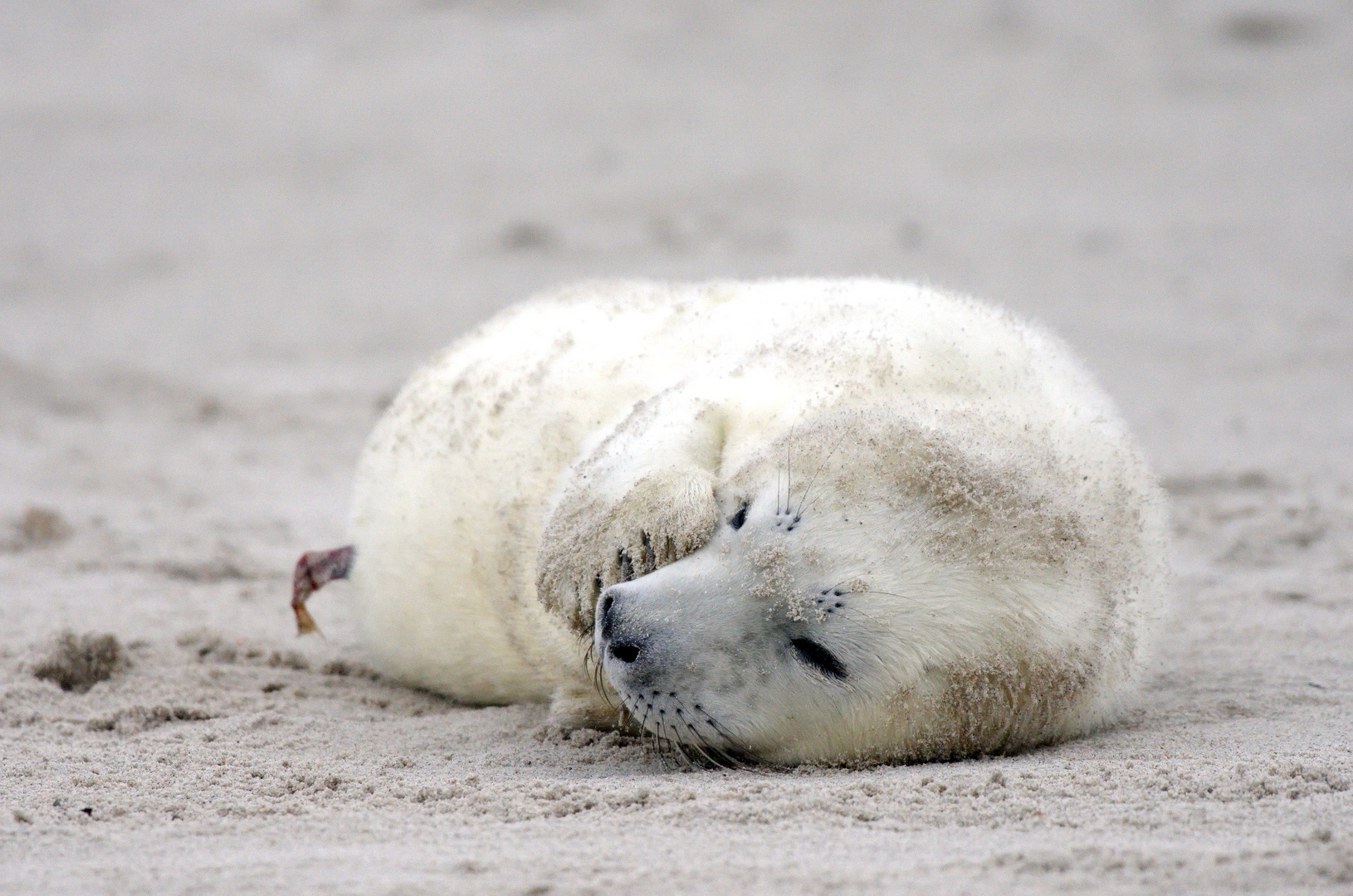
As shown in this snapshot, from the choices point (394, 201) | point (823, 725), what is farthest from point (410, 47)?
point (823, 725)

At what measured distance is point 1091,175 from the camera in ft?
27.3

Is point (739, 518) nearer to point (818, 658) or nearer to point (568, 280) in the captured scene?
point (818, 658)

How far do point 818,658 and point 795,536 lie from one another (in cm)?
22

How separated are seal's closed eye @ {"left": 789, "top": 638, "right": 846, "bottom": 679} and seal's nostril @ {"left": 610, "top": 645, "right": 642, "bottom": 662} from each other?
27cm

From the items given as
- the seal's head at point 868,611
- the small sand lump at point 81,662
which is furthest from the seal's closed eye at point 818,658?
the small sand lump at point 81,662

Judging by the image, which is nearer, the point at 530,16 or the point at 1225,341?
the point at 1225,341

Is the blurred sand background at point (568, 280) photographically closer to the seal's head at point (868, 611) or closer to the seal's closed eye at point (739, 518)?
the seal's head at point (868, 611)

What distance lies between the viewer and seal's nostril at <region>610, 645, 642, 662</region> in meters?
2.46

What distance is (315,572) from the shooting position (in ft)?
11.5

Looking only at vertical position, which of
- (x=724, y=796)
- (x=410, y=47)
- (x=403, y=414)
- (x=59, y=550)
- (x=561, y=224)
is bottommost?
(x=724, y=796)

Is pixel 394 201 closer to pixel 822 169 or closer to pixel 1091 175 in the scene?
pixel 822 169

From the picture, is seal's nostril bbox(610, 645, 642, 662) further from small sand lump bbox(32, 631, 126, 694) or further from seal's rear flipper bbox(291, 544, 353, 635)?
small sand lump bbox(32, 631, 126, 694)

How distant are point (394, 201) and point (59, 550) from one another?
14.7 feet

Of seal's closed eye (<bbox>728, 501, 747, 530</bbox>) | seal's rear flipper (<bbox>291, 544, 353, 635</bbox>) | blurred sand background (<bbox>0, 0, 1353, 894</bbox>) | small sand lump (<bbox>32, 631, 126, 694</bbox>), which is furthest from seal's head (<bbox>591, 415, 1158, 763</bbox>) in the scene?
small sand lump (<bbox>32, 631, 126, 694</bbox>)
